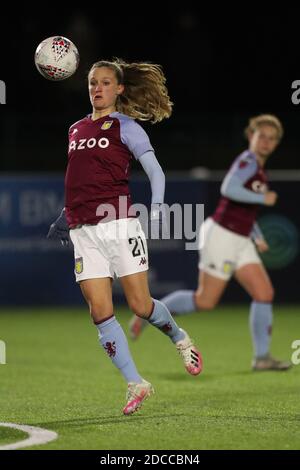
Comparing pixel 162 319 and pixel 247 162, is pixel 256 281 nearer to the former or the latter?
pixel 247 162

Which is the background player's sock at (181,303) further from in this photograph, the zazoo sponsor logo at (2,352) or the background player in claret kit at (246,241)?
the zazoo sponsor logo at (2,352)

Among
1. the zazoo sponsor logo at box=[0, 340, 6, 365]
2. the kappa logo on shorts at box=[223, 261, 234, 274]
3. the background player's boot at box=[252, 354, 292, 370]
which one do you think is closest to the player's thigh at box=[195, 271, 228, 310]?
the kappa logo on shorts at box=[223, 261, 234, 274]

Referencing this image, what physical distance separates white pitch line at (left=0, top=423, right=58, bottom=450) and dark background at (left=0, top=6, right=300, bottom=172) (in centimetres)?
1391

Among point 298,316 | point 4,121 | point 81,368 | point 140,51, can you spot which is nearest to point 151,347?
point 81,368

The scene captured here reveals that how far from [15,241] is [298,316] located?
3944mm

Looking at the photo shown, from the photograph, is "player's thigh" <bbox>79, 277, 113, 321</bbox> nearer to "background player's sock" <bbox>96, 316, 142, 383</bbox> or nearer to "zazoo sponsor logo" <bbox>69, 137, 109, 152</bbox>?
"background player's sock" <bbox>96, 316, 142, 383</bbox>

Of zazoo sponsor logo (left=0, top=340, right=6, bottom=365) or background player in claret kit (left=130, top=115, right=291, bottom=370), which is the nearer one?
A: background player in claret kit (left=130, top=115, right=291, bottom=370)

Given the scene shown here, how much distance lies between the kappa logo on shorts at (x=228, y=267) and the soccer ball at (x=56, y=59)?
3135 mm

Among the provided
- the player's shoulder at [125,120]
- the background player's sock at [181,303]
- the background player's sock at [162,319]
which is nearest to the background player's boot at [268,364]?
the background player's sock at [181,303]

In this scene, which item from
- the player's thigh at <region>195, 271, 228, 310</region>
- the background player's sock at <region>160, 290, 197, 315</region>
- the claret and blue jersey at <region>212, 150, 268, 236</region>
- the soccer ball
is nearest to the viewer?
the soccer ball

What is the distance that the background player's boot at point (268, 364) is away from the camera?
898 cm

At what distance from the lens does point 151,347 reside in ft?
35.9

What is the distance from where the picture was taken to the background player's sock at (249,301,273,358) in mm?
9195
